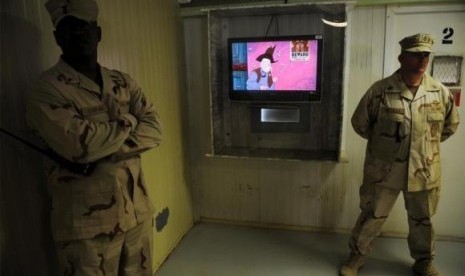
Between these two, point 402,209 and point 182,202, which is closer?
point 402,209

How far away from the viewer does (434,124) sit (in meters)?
2.11

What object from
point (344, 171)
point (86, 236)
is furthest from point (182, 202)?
point (86, 236)

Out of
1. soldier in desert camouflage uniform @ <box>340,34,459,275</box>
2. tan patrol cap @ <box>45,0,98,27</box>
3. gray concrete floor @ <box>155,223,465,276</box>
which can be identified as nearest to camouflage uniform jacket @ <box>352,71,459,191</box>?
soldier in desert camouflage uniform @ <box>340,34,459,275</box>

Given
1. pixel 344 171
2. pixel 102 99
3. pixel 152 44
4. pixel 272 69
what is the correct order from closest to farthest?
pixel 102 99, pixel 152 44, pixel 272 69, pixel 344 171

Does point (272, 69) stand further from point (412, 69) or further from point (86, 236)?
point (86, 236)

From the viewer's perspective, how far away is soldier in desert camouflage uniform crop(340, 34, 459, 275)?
6.81 feet

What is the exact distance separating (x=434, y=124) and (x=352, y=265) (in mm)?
1081

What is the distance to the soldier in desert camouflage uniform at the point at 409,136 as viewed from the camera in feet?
6.81

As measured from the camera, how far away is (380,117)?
2.15m

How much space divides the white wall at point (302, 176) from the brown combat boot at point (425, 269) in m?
0.52

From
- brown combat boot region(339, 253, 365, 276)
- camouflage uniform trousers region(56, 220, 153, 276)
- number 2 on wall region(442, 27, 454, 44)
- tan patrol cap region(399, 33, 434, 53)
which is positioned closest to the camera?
camouflage uniform trousers region(56, 220, 153, 276)

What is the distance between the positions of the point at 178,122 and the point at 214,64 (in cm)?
57

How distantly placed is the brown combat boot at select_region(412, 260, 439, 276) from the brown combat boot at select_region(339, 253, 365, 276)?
0.36 meters

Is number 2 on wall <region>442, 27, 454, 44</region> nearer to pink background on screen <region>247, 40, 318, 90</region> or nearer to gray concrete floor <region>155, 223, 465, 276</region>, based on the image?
pink background on screen <region>247, 40, 318, 90</region>
